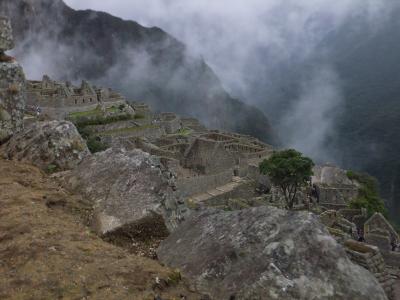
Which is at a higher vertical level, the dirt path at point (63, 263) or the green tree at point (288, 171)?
the green tree at point (288, 171)

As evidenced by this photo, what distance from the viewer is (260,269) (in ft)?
Result: 13.6

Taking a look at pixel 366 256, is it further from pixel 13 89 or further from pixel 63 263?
pixel 13 89

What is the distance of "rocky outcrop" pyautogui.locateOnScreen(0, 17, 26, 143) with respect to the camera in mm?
9398

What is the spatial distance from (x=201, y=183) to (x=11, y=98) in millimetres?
16252

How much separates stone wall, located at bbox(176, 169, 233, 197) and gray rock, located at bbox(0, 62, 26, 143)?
1337 cm

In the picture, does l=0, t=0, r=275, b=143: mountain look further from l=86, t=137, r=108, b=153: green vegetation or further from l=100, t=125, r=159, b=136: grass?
l=86, t=137, r=108, b=153: green vegetation

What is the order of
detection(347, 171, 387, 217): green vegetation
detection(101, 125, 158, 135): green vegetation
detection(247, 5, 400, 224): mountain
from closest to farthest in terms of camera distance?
detection(347, 171, 387, 217): green vegetation, detection(101, 125, 158, 135): green vegetation, detection(247, 5, 400, 224): mountain

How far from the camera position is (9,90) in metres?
9.52

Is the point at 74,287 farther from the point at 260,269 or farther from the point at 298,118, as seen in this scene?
the point at 298,118

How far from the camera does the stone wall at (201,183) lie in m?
23.8

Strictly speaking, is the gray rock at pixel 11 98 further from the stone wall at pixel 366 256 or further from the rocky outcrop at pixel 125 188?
the stone wall at pixel 366 256

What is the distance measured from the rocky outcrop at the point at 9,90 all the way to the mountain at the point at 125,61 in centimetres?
6184

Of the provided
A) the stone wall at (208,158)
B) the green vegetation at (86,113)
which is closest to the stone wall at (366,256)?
the stone wall at (208,158)

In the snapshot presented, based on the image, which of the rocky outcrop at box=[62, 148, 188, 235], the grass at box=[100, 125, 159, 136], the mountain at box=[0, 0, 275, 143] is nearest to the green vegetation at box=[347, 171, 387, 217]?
the grass at box=[100, 125, 159, 136]
